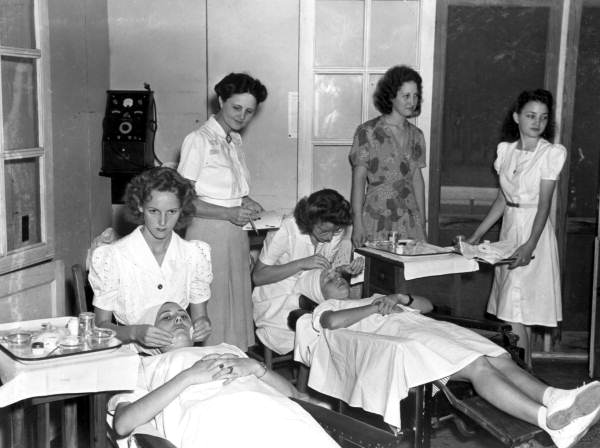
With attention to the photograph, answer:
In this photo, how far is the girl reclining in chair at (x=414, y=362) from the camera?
9.32ft

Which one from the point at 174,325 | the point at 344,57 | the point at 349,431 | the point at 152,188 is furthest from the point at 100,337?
the point at 344,57

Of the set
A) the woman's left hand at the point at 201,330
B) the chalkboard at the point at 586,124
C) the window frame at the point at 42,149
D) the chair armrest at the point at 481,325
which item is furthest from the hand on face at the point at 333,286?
the chalkboard at the point at 586,124

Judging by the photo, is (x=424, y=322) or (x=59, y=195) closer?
(x=424, y=322)

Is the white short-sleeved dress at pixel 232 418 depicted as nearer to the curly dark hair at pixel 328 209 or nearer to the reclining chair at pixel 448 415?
the reclining chair at pixel 448 415

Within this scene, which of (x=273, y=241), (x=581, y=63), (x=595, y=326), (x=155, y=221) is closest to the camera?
(x=155, y=221)

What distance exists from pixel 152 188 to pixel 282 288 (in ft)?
3.85

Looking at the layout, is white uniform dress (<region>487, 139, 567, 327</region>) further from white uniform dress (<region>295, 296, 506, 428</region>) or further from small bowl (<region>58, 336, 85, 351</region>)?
small bowl (<region>58, 336, 85, 351</region>)

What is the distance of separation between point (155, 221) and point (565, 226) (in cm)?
312

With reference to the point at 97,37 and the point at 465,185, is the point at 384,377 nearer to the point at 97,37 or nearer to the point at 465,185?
the point at 465,185

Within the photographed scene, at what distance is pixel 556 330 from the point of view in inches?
214

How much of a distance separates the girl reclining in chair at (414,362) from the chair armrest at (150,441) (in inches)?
42.1

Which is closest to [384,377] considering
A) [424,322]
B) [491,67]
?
[424,322]

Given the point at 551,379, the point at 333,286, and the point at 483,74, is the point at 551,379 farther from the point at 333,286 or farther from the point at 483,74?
the point at 483,74

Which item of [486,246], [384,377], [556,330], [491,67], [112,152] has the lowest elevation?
[556,330]
